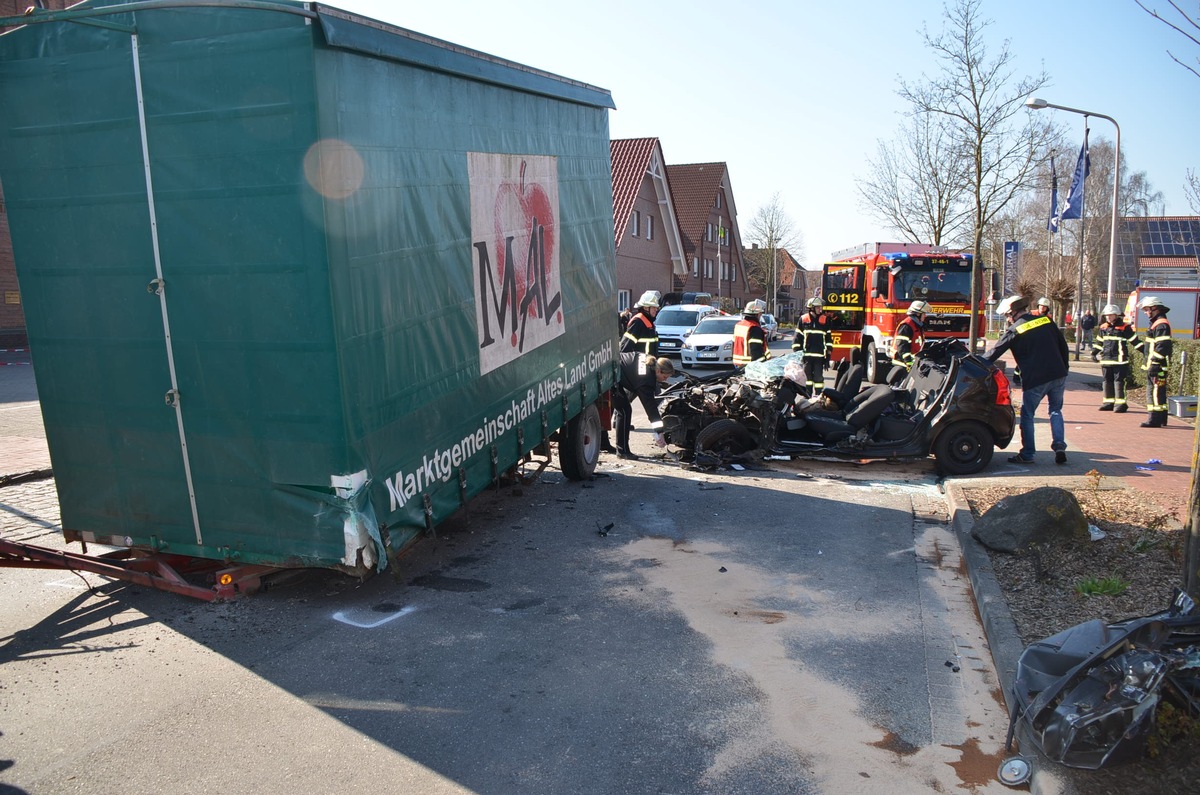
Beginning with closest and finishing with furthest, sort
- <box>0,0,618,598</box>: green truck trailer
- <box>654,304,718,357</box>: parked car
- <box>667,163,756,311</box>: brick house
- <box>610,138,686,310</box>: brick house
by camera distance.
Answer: <box>0,0,618,598</box>: green truck trailer → <box>654,304,718,357</box>: parked car → <box>610,138,686,310</box>: brick house → <box>667,163,756,311</box>: brick house

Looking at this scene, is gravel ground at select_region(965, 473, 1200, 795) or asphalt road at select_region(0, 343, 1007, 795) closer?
asphalt road at select_region(0, 343, 1007, 795)

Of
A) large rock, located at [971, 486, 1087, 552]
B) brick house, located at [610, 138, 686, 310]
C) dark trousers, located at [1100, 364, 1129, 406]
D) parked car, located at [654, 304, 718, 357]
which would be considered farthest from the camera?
brick house, located at [610, 138, 686, 310]

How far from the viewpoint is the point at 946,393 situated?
951 centimetres

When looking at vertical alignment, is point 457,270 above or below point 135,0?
below

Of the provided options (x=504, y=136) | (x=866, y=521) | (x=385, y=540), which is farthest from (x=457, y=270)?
(x=866, y=521)

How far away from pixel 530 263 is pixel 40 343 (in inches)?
143

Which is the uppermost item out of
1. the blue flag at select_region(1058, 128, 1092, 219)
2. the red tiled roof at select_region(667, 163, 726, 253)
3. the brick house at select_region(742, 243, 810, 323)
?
the red tiled roof at select_region(667, 163, 726, 253)

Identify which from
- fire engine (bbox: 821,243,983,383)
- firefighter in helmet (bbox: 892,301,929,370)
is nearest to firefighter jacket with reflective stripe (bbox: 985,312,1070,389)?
firefighter in helmet (bbox: 892,301,929,370)

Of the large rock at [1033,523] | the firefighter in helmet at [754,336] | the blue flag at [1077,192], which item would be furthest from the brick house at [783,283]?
the large rock at [1033,523]

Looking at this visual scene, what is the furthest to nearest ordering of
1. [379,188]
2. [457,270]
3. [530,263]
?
[530,263], [457,270], [379,188]

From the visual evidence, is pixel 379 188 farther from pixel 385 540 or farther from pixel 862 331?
pixel 862 331

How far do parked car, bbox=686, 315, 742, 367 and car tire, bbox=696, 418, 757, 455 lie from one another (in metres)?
11.9

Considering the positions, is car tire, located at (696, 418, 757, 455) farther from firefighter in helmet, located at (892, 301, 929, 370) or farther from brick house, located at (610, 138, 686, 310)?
brick house, located at (610, 138, 686, 310)

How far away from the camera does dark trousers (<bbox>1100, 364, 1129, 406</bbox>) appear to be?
1425 centimetres
